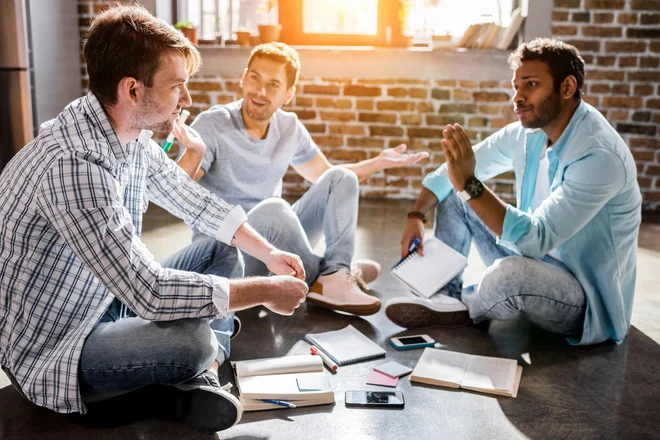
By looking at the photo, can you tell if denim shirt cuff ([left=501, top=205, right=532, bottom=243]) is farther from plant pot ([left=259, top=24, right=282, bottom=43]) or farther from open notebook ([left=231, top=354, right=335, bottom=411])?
plant pot ([left=259, top=24, right=282, bottom=43])

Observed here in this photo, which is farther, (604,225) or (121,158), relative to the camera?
(604,225)

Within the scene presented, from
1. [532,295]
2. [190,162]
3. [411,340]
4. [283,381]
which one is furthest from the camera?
[190,162]

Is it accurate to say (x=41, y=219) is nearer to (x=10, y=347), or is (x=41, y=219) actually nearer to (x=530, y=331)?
(x=10, y=347)

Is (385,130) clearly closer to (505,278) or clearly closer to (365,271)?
(365,271)

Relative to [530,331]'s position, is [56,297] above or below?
above

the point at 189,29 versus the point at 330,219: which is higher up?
the point at 189,29

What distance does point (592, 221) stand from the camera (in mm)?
2203

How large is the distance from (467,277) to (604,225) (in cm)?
93

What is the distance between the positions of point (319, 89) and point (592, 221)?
299cm

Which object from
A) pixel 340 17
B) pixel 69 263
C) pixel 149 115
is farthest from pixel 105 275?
pixel 340 17

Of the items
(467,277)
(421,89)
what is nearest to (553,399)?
(467,277)

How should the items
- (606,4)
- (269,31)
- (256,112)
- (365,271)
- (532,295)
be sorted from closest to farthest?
(532,295) < (256,112) < (365,271) < (606,4) < (269,31)

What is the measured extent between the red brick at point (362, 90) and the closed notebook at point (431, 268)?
2490 mm

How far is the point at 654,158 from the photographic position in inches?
183
